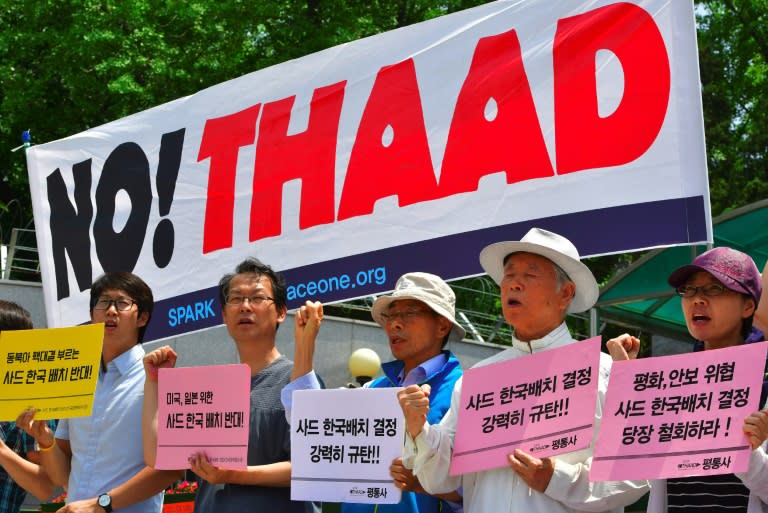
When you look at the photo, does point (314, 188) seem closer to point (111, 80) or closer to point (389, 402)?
point (389, 402)

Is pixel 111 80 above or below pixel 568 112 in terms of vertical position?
above

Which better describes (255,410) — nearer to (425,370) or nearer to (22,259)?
(425,370)

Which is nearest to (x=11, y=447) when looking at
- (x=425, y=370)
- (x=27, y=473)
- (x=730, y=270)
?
(x=27, y=473)

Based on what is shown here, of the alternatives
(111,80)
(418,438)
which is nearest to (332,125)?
(418,438)

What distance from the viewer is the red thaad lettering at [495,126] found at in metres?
5.14

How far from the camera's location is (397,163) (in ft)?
18.5

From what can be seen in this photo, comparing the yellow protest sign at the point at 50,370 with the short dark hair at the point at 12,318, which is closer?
the yellow protest sign at the point at 50,370

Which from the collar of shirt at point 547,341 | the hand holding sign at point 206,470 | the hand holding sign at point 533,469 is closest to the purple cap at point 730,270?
the collar of shirt at point 547,341

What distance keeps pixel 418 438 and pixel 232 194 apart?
3097mm

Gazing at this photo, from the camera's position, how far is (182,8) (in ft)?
60.5

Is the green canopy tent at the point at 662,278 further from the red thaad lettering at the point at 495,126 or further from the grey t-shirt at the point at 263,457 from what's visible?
the grey t-shirt at the point at 263,457

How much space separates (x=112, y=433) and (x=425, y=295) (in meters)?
1.40

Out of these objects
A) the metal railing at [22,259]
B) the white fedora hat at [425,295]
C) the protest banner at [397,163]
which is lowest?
the white fedora hat at [425,295]

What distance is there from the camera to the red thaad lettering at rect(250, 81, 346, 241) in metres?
5.95
